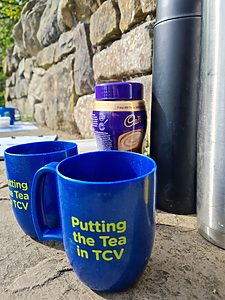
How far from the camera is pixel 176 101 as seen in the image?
452 millimetres

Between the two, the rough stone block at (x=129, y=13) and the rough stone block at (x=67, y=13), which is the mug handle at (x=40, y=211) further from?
the rough stone block at (x=67, y=13)

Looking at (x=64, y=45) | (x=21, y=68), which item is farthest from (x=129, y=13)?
(x=21, y=68)

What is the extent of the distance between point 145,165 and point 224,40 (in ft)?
0.63

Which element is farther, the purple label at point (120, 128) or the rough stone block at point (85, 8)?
the rough stone block at point (85, 8)

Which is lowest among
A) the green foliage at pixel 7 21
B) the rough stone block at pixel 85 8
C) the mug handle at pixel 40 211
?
the mug handle at pixel 40 211

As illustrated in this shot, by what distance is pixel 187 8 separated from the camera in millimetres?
422

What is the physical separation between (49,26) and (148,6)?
3.51 ft

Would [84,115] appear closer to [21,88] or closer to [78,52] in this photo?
[78,52]

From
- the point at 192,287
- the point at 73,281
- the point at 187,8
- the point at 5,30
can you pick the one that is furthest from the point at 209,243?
the point at 5,30

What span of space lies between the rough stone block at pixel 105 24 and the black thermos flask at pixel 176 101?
0.41 metres

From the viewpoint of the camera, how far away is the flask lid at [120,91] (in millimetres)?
480

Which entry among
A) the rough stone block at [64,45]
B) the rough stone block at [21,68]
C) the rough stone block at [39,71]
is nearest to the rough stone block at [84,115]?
the rough stone block at [64,45]

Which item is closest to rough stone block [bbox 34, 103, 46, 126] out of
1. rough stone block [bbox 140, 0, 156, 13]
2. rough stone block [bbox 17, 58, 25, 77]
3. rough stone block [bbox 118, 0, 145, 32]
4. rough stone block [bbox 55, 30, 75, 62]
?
rough stone block [bbox 55, 30, 75, 62]

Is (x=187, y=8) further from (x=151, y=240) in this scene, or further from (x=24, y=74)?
(x=24, y=74)
